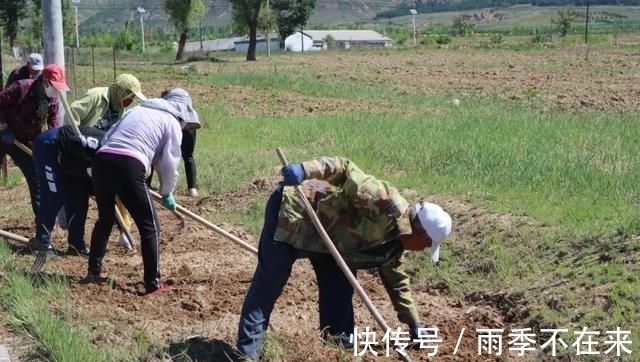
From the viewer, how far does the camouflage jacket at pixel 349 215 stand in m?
4.54

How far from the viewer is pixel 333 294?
5.21m

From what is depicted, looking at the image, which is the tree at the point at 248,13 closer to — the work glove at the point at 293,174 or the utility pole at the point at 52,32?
the utility pole at the point at 52,32

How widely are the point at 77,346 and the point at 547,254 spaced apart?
3.45 m

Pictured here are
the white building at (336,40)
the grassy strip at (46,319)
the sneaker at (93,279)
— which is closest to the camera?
the grassy strip at (46,319)

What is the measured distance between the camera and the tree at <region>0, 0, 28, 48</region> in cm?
5662

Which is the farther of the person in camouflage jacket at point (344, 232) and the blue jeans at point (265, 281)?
the blue jeans at point (265, 281)

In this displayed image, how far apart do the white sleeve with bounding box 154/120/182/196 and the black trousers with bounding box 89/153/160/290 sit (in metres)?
0.15

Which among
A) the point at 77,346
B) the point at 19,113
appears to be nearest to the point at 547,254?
the point at 77,346

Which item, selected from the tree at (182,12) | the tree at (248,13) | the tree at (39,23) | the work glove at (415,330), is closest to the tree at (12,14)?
the tree at (39,23)

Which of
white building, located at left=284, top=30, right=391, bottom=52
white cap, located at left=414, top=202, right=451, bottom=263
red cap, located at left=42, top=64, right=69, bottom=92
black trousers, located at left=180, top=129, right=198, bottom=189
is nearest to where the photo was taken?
white cap, located at left=414, top=202, right=451, bottom=263

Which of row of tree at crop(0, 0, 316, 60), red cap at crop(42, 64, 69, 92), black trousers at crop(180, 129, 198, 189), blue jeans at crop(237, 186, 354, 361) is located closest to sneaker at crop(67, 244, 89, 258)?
red cap at crop(42, 64, 69, 92)

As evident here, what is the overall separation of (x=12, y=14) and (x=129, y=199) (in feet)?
184

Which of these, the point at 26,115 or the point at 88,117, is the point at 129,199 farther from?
the point at 26,115

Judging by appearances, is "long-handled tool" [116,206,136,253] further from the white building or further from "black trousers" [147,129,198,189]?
the white building
